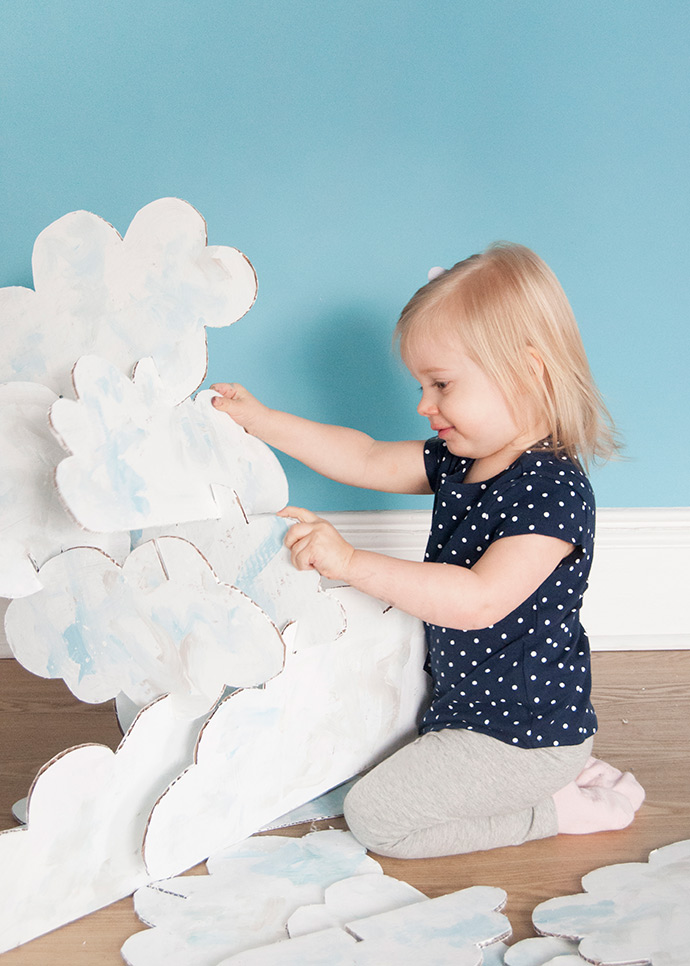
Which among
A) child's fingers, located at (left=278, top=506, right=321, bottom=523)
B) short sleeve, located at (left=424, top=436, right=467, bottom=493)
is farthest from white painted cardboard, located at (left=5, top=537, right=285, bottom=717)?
short sleeve, located at (left=424, top=436, right=467, bottom=493)

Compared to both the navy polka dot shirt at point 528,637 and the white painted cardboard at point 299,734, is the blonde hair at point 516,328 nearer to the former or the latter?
the navy polka dot shirt at point 528,637

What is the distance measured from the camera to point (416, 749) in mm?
885

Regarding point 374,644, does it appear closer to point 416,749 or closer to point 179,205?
point 416,749

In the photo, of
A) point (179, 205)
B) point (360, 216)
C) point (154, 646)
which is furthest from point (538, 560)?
point (360, 216)

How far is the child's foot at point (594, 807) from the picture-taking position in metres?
0.87

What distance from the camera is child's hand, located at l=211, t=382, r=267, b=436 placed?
3.03ft

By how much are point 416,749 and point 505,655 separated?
0.42 ft

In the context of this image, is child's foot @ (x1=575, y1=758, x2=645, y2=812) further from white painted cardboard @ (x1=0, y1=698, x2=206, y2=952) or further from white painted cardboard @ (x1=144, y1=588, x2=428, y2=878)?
white painted cardboard @ (x1=0, y1=698, x2=206, y2=952)

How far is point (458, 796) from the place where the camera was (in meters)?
0.85

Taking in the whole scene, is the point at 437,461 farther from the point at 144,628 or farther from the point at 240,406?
the point at 144,628

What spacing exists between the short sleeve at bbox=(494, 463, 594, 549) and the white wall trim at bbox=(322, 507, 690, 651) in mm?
408

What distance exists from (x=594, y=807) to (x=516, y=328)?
1.54 ft

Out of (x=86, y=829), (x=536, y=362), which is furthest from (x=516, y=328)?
(x=86, y=829)

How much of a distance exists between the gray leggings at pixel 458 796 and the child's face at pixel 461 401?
0.29m
